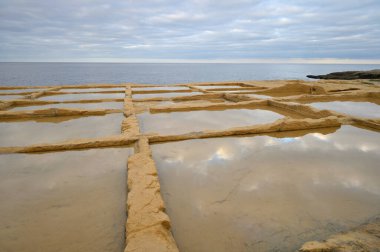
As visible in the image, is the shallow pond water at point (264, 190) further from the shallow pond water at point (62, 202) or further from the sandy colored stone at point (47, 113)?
Answer: the sandy colored stone at point (47, 113)

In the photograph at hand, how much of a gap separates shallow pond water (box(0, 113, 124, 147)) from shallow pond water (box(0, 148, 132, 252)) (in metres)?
1.05

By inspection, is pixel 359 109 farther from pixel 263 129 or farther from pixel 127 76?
pixel 127 76

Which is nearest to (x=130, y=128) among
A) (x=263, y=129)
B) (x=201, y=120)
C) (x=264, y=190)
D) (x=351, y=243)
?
(x=201, y=120)

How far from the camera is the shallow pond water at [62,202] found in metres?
1.88

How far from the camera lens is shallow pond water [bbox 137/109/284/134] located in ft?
17.6

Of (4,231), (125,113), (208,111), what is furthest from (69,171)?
(208,111)

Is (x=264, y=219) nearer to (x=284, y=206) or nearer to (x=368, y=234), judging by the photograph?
(x=284, y=206)

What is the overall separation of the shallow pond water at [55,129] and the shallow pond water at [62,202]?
105cm

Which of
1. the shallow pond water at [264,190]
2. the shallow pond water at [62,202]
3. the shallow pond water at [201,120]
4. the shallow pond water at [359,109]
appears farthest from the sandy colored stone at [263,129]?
the shallow pond water at [359,109]

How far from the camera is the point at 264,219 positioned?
2125mm

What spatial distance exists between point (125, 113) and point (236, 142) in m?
3.42

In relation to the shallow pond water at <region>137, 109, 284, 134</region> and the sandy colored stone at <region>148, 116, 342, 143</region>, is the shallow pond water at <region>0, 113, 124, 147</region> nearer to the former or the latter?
the shallow pond water at <region>137, 109, 284, 134</region>

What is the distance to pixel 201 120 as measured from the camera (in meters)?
6.07

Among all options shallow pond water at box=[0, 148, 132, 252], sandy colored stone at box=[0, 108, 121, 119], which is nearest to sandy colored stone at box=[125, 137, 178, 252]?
shallow pond water at box=[0, 148, 132, 252]
